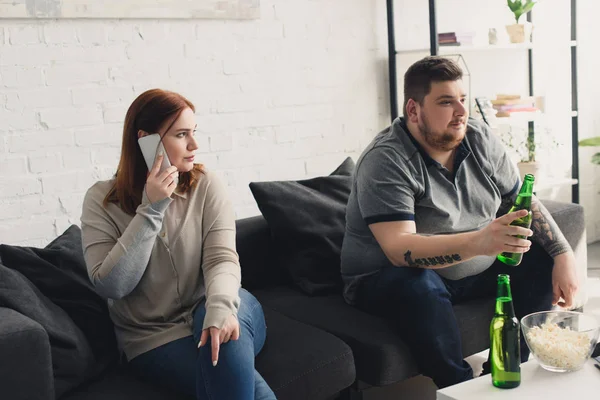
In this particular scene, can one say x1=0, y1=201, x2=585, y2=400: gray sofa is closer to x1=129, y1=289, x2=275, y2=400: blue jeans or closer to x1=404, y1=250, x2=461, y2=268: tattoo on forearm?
x1=129, y1=289, x2=275, y2=400: blue jeans

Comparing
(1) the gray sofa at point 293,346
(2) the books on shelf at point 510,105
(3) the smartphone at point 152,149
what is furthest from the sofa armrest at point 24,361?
(2) the books on shelf at point 510,105

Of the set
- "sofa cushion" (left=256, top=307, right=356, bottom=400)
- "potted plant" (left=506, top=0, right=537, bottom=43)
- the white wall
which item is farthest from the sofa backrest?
the white wall

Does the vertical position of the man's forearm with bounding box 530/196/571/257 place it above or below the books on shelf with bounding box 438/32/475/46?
below

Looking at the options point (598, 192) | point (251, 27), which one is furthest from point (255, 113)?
point (598, 192)

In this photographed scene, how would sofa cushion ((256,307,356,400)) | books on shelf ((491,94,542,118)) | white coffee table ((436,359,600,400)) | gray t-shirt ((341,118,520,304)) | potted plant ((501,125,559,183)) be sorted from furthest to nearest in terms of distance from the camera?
1. potted plant ((501,125,559,183))
2. books on shelf ((491,94,542,118))
3. gray t-shirt ((341,118,520,304))
4. sofa cushion ((256,307,356,400))
5. white coffee table ((436,359,600,400))

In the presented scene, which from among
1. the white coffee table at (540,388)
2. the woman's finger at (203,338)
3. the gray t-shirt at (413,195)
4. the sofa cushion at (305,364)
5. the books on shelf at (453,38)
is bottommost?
the sofa cushion at (305,364)

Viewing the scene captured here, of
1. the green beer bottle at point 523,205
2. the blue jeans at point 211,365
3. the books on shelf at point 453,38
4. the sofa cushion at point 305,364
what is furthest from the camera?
the books on shelf at point 453,38

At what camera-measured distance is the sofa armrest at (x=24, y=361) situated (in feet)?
5.64

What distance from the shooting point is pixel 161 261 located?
6.86ft

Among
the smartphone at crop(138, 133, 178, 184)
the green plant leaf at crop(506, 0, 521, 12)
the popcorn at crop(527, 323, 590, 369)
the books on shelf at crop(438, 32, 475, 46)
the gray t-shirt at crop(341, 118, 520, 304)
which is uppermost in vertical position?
the green plant leaf at crop(506, 0, 521, 12)

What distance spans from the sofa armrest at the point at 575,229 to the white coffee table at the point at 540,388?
3.47 ft

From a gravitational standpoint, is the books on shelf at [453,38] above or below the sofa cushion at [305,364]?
above

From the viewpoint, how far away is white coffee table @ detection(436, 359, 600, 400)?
5.52ft

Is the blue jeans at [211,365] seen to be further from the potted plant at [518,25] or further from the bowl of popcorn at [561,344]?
the potted plant at [518,25]
